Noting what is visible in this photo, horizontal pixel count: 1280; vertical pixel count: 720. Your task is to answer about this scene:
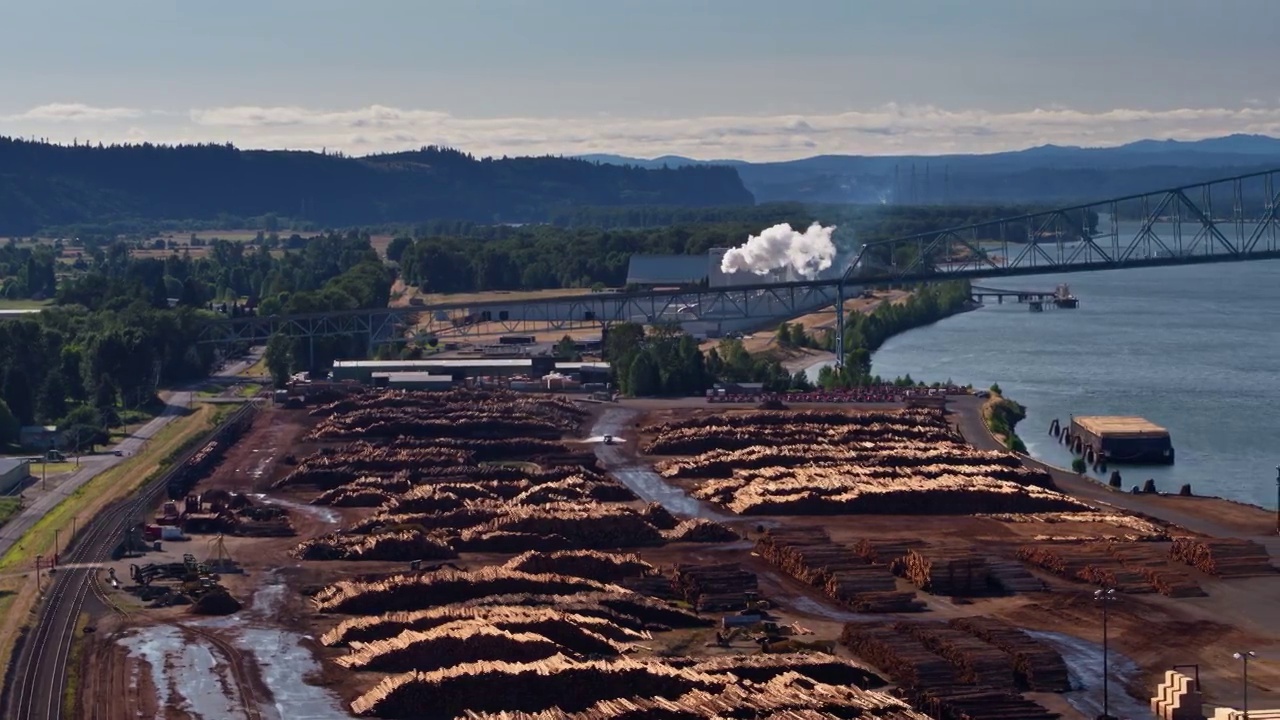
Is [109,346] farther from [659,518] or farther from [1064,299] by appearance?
[1064,299]

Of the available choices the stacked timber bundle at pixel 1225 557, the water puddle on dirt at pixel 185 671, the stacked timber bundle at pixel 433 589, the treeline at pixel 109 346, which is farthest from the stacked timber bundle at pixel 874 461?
the water puddle on dirt at pixel 185 671

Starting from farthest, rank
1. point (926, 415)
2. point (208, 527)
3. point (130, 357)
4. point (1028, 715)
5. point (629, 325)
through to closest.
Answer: point (629, 325)
point (130, 357)
point (926, 415)
point (208, 527)
point (1028, 715)

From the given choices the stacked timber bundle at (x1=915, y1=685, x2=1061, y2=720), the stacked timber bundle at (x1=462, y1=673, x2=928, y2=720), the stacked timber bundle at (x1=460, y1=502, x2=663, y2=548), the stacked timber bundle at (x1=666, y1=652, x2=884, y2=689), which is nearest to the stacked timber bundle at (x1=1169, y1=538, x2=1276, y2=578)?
the stacked timber bundle at (x1=460, y1=502, x2=663, y2=548)

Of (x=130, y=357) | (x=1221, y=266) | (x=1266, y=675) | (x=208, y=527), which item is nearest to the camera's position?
(x=1266, y=675)

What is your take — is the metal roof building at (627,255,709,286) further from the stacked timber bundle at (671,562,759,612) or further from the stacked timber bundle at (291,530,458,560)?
the stacked timber bundle at (671,562,759,612)

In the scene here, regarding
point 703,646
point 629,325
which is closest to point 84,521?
point 703,646

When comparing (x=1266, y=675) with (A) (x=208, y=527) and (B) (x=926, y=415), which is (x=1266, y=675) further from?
(B) (x=926, y=415)
